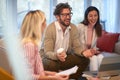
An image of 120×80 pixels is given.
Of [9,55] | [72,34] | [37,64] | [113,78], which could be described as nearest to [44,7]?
[72,34]

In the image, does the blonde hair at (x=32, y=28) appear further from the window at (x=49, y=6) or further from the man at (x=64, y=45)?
the window at (x=49, y=6)

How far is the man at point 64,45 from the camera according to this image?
247 cm

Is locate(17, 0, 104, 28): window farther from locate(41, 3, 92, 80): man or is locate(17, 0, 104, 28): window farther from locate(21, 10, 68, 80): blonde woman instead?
locate(21, 10, 68, 80): blonde woman

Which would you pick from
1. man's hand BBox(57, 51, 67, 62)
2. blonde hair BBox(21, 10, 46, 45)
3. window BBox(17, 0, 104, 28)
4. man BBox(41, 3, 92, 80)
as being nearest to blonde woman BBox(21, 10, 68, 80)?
blonde hair BBox(21, 10, 46, 45)

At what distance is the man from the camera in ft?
8.11

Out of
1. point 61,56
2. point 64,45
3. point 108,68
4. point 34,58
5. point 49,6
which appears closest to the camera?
point 34,58

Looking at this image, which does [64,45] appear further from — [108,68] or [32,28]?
[32,28]

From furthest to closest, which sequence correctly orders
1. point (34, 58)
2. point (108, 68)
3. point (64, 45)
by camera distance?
1. point (64, 45)
2. point (108, 68)
3. point (34, 58)

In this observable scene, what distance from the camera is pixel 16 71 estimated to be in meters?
0.56

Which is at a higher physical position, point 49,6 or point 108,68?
point 49,6

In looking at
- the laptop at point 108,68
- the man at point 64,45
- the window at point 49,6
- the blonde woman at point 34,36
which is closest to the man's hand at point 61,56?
the man at point 64,45

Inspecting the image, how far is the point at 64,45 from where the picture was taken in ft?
8.59

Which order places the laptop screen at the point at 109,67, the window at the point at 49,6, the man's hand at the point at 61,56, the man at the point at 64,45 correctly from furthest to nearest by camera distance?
the window at the point at 49,6 < the man at the point at 64,45 < the man's hand at the point at 61,56 < the laptop screen at the point at 109,67

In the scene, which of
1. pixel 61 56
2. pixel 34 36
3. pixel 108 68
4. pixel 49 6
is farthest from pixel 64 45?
pixel 49 6
